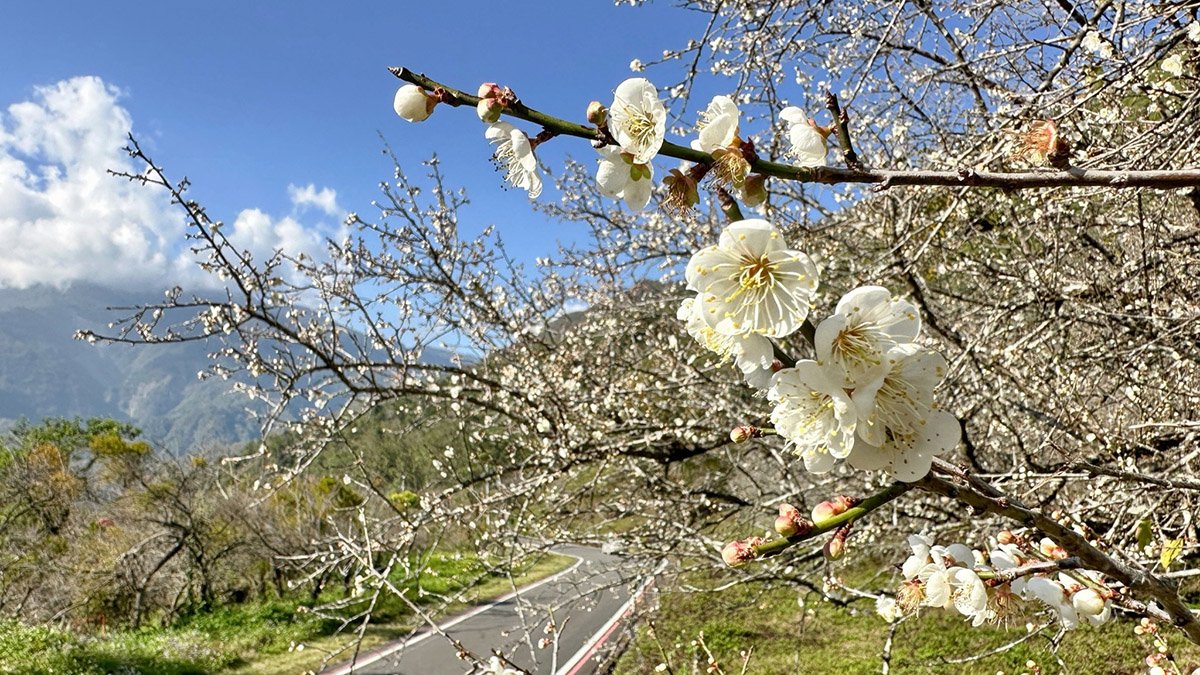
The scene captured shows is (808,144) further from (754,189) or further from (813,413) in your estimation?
(813,413)

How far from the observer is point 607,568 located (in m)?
3.83

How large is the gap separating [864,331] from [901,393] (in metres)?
0.08

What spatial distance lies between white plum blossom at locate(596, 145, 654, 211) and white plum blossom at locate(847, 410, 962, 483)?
1.37ft

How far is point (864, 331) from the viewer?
801 mm

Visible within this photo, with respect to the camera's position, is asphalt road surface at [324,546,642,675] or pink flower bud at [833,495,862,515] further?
asphalt road surface at [324,546,642,675]

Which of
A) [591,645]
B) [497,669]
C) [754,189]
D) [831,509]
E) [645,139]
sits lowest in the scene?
[591,645]

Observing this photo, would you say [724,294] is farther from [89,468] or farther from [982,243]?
[89,468]

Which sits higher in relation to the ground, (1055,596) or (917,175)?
(917,175)

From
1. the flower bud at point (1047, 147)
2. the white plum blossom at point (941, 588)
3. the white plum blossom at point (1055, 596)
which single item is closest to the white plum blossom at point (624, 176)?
the flower bud at point (1047, 147)

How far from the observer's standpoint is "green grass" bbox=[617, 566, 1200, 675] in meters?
4.30

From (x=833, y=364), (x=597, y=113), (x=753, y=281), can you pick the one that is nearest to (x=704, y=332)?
(x=753, y=281)

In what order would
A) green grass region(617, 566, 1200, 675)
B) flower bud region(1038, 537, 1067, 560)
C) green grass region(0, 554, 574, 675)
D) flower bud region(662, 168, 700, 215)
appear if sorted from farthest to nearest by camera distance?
green grass region(0, 554, 574, 675) → green grass region(617, 566, 1200, 675) → flower bud region(1038, 537, 1067, 560) → flower bud region(662, 168, 700, 215)

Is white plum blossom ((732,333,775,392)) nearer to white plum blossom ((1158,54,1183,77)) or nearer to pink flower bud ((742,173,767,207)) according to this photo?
pink flower bud ((742,173,767,207))

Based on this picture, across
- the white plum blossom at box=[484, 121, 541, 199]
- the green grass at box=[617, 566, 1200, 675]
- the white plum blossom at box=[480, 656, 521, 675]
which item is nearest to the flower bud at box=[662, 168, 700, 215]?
the white plum blossom at box=[484, 121, 541, 199]
